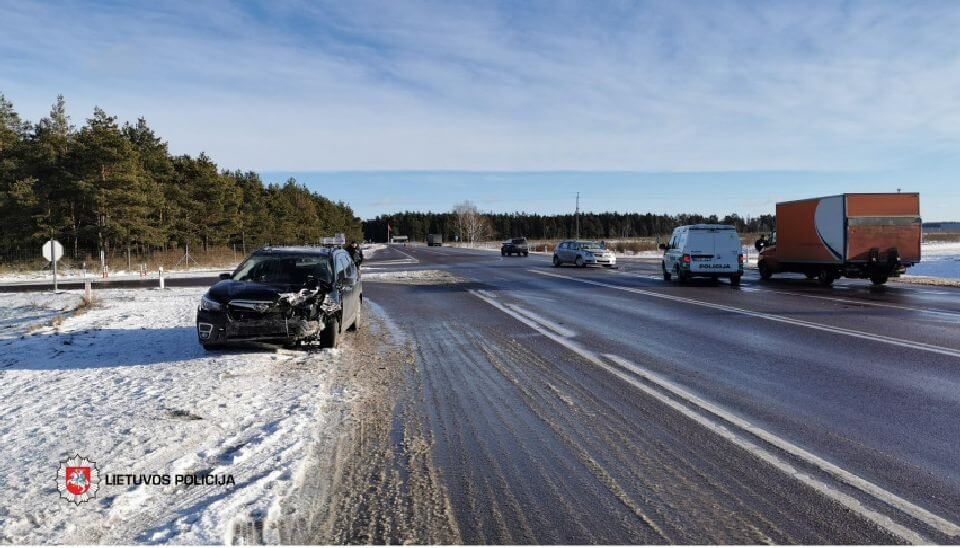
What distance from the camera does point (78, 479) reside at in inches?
171

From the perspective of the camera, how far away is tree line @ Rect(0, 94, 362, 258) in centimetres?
3666

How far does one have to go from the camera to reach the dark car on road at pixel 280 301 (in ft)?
28.6

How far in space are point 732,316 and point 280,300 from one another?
956 cm

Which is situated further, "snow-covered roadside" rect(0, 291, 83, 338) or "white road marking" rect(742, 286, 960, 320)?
"white road marking" rect(742, 286, 960, 320)

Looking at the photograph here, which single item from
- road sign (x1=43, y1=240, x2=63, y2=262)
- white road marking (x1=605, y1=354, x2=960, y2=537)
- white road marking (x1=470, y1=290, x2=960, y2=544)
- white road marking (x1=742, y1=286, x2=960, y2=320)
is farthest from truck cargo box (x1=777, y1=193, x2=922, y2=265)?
road sign (x1=43, y1=240, x2=63, y2=262)

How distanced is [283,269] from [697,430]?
7.41 m

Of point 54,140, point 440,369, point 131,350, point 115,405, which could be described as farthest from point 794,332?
point 54,140

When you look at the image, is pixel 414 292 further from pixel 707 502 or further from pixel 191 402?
pixel 707 502

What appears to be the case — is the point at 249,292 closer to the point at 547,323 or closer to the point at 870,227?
the point at 547,323

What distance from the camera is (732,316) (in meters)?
13.5

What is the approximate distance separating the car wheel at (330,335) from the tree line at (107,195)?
32541mm

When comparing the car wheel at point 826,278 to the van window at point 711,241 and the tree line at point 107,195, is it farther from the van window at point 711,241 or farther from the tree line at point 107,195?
the tree line at point 107,195

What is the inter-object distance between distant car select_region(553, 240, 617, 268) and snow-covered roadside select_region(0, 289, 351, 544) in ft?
95.4

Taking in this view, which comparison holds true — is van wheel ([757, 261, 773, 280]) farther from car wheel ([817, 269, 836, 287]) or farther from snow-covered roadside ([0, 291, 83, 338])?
snow-covered roadside ([0, 291, 83, 338])
